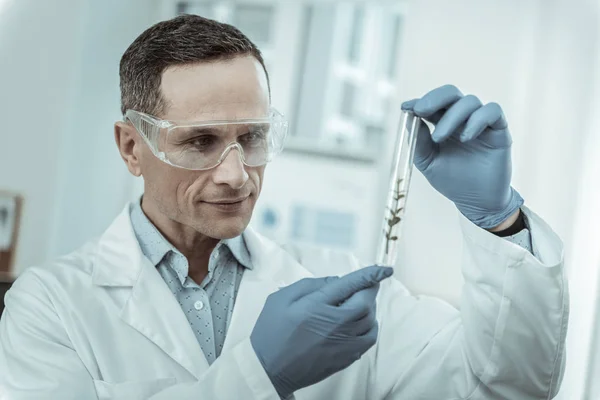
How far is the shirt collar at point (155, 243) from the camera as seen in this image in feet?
3.89

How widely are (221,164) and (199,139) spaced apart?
0.17ft

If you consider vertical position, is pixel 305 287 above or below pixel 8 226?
above

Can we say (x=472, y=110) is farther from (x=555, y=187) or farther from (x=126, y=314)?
(x=555, y=187)

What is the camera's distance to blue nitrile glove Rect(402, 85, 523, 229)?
981 millimetres

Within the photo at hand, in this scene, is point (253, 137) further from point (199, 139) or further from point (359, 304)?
point (359, 304)

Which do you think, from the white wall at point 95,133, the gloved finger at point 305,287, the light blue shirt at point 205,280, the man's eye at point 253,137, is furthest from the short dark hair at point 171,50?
the white wall at point 95,133

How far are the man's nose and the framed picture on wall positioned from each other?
58.4 inches

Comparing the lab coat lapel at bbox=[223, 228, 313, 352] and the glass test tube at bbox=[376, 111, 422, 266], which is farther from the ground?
the glass test tube at bbox=[376, 111, 422, 266]

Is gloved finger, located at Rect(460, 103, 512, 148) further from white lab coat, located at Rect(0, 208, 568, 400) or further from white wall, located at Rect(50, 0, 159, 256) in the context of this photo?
white wall, located at Rect(50, 0, 159, 256)

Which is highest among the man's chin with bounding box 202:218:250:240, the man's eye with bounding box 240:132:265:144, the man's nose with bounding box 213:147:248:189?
the man's eye with bounding box 240:132:265:144

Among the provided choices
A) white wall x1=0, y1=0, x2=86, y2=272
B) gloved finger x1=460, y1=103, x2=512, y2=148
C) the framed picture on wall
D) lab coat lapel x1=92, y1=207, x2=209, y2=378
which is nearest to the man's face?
lab coat lapel x1=92, y1=207, x2=209, y2=378

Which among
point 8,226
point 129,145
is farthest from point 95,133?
point 129,145

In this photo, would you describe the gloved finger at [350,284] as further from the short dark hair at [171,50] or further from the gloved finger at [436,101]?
the short dark hair at [171,50]

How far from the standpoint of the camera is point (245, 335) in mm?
1116
